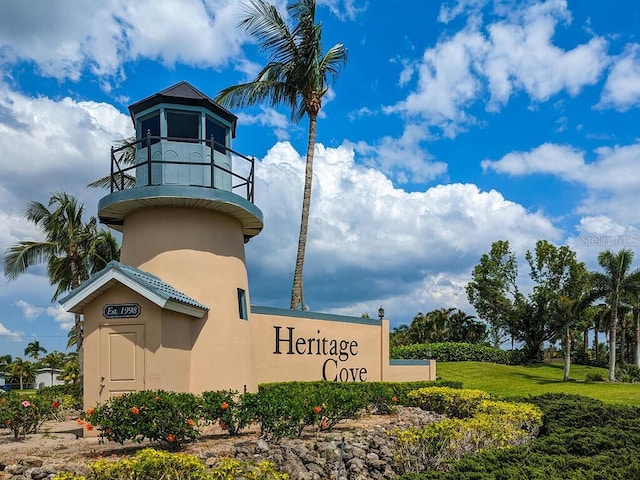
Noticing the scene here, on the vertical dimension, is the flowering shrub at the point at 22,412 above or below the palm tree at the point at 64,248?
below

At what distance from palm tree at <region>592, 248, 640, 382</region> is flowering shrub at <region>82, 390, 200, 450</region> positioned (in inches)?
1236

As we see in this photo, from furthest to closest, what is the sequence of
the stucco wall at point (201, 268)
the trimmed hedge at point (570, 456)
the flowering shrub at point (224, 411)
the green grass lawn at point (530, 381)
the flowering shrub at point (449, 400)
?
the green grass lawn at point (530, 381) → the flowering shrub at point (449, 400) → the stucco wall at point (201, 268) → the flowering shrub at point (224, 411) → the trimmed hedge at point (570, 456)

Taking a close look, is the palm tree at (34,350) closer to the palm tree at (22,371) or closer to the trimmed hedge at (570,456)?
the palm tree at (22,371)

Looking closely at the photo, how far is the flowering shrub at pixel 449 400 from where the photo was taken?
14986 mm

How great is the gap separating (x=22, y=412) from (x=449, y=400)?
33.7 feet

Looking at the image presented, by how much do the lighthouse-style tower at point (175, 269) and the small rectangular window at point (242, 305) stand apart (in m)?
0.05

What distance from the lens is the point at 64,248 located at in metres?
25.4

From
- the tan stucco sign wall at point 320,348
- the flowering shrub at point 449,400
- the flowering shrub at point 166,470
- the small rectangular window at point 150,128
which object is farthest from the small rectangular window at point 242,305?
the flowering shrub at point 166,470

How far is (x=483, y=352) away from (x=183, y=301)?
114 feet

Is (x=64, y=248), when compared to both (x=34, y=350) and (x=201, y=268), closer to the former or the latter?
(x=201, y=268)

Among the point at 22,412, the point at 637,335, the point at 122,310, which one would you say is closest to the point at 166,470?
the point at 122,310

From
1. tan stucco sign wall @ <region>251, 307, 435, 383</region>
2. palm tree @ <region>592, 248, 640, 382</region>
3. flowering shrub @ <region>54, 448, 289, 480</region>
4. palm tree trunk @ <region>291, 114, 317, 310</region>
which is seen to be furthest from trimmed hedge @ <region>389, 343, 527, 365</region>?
flowering shrub @ <region>54, 448, 289, 480</region>

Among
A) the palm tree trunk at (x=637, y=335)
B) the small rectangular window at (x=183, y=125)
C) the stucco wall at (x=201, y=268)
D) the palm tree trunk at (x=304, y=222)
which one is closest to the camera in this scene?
the stucco wall at (x=201, y=268)

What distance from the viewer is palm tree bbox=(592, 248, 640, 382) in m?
34.4
